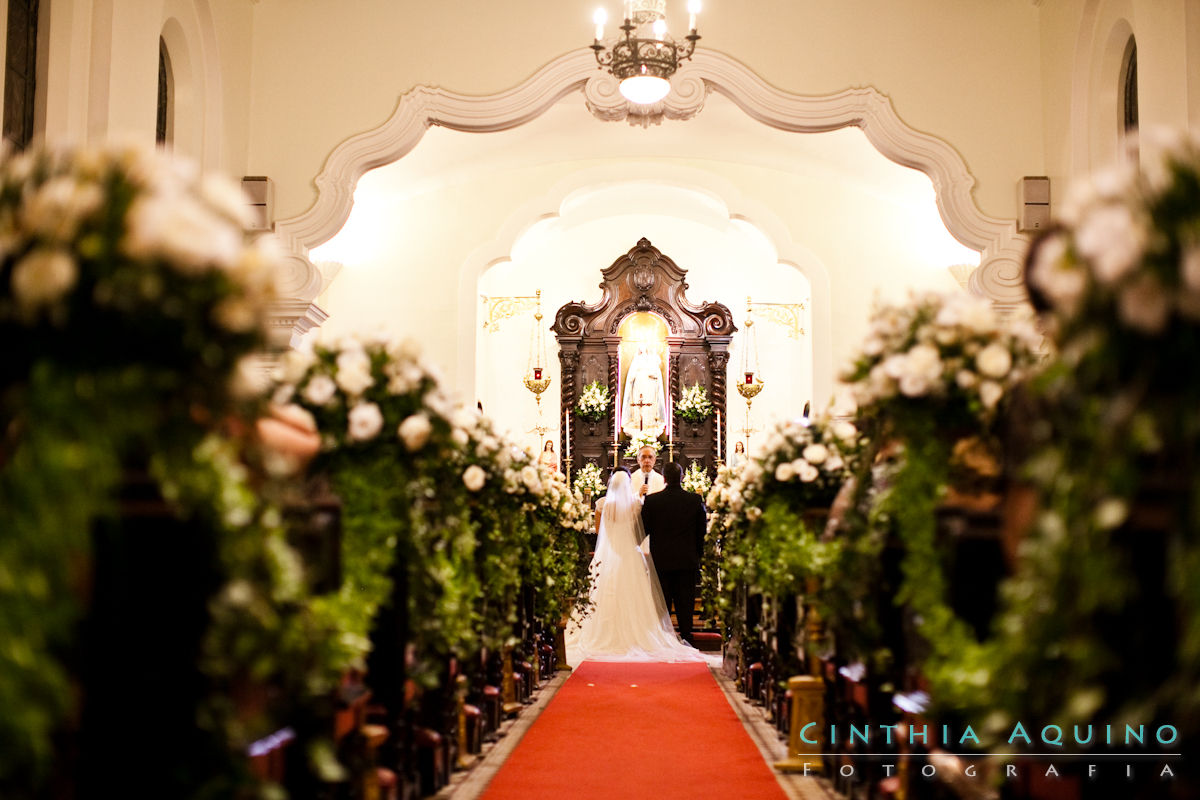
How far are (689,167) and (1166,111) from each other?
7.39m

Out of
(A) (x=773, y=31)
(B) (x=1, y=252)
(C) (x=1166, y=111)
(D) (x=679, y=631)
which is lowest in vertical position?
(D) (x=679, y=631)

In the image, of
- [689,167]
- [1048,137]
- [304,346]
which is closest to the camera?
[1048,137]

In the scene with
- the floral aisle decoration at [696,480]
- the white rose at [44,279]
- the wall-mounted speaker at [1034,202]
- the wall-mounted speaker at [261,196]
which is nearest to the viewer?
the white rose at [44,279]

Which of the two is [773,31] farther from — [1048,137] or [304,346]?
[304,346]

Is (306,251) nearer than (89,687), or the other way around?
(89,687)

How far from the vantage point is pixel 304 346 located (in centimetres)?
1009

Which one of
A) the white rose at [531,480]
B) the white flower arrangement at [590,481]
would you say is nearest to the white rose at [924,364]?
the white rose at [531,480]

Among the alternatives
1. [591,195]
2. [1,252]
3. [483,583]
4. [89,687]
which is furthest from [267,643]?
[591,195]

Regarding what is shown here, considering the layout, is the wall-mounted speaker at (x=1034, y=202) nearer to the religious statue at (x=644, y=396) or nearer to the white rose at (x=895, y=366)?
the white rose at (x=895, y=366)

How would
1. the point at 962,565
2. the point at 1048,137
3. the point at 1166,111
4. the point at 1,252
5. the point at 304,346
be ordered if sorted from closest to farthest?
1. the point at 1,252
2. the point at 962,565
3. the point at 1166,111
4. the point at 1048,137
5. the point at 304,346

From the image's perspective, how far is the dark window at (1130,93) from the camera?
8258 mm

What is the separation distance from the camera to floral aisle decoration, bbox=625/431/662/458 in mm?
16172

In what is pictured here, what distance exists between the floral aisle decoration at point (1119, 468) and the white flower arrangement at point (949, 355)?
1380 millimetres

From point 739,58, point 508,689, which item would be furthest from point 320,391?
point 739,58
